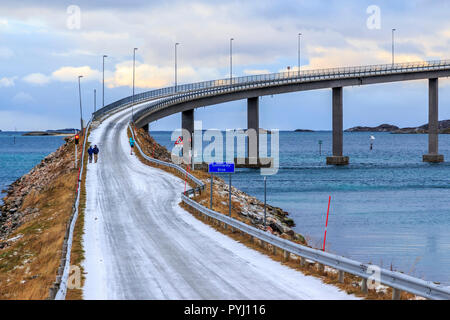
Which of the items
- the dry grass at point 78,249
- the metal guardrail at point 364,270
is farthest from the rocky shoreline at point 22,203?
the metal guardrail at point 364,270

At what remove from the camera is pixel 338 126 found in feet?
382

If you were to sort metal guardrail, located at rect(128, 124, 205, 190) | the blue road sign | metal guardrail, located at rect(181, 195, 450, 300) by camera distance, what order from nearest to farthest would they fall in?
metal guardrail, located at rect(181, 195, 450, 300)
the blue road sign
metal guardrail, located at rect(128, 124, 205, 190)

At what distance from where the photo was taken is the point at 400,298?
1594cm

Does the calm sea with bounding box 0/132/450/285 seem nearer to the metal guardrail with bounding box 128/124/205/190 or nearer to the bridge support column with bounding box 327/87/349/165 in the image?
the metal guardrail with bounding box 128/124/205/190

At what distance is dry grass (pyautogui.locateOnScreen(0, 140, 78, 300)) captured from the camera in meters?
19.7

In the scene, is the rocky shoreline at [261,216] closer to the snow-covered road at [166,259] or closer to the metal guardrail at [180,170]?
the metal guardrail at [180,170]

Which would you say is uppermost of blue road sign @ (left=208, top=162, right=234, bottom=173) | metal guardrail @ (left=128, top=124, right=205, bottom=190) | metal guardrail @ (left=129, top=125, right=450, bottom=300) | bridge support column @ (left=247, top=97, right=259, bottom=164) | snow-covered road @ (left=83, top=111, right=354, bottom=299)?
bridge support column @ (left=247, top=97, right=259, bottom=164)

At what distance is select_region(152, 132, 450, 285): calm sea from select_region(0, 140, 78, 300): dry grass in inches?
550

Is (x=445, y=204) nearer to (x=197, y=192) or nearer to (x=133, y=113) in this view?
(x=197, y=192)

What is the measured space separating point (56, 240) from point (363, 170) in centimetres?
8751

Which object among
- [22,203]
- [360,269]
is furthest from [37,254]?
[22,203]

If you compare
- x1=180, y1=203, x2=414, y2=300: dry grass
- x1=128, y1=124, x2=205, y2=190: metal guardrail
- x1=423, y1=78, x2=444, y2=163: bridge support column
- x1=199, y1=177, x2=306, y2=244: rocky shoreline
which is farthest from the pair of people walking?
x1=423, y1=78, x2=444, y2=163: bridge support column

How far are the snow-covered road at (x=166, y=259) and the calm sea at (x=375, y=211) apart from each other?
9.04 m

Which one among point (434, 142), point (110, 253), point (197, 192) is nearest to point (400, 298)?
point (110, 253)
